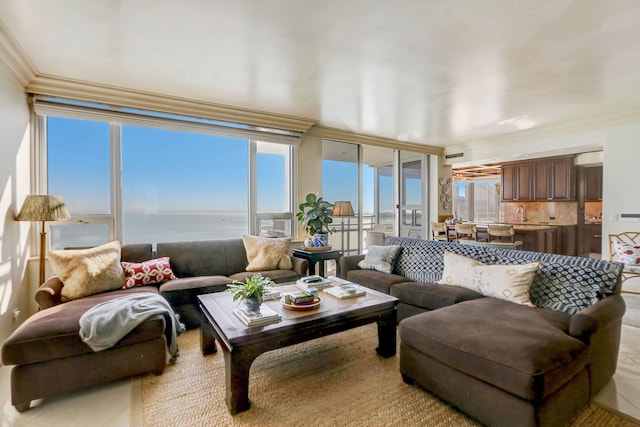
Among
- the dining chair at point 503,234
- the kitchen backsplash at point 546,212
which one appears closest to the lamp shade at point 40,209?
the dining chair at point 503,234

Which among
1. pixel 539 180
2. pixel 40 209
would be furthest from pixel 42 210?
pixel 539 180

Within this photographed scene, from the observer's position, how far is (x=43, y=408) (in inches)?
74.2

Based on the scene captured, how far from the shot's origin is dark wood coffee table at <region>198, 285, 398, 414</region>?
1821 millimetres

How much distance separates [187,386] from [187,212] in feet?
8.41

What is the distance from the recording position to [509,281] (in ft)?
8.10

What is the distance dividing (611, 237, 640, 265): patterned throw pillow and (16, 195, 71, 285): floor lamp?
20.9 feet

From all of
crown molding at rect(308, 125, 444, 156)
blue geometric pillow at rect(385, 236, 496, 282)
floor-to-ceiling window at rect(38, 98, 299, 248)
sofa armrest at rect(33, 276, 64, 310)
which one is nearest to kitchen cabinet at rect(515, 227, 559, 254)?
crown molding at rect(308, 125, 444, 156)

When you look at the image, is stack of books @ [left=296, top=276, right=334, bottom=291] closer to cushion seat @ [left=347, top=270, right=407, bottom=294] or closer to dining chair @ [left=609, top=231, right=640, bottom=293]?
cushion seat @ [left=347, top=270, right=407, bottom=294]

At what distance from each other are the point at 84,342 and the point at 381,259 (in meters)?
2.81

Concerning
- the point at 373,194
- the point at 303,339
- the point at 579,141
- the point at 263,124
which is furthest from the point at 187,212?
the point at 579,141

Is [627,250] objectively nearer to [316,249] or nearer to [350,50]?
[316,249]

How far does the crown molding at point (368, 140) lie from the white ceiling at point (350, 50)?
96 cm

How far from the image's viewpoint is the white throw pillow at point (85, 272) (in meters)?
2.70

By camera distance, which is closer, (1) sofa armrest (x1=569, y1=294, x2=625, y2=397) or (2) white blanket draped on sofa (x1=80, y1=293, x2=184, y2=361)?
(1) sofa armrest (x1=569, y1=294, x2=625, y2=397)
